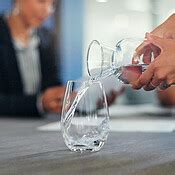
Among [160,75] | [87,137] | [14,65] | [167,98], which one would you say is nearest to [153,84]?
[160,75]

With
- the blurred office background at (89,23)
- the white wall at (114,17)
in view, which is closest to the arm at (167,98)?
the blurred office background at (89,23)

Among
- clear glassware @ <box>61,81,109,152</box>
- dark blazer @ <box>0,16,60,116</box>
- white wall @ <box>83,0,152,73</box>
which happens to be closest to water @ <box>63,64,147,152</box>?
clear glassware @ <box>61,81,109,152</box>

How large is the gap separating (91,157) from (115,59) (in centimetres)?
17

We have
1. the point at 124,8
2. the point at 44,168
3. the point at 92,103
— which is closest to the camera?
the point at 44,168

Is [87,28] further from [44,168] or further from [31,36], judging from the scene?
[44,168]

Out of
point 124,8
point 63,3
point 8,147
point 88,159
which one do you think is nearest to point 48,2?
point 63,3

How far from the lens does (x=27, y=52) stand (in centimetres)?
214

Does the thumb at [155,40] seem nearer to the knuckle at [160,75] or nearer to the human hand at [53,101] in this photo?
the knuckle at [160,75]

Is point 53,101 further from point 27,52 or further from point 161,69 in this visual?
point 161,69

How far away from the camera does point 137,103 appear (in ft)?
7.47

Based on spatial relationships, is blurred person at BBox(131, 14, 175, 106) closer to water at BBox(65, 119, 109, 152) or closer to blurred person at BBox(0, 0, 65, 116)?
water at BBox(65, 119, 109, 152)

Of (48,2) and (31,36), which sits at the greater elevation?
(48,2)

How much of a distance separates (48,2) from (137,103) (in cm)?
71

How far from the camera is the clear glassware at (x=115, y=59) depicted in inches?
27.8
